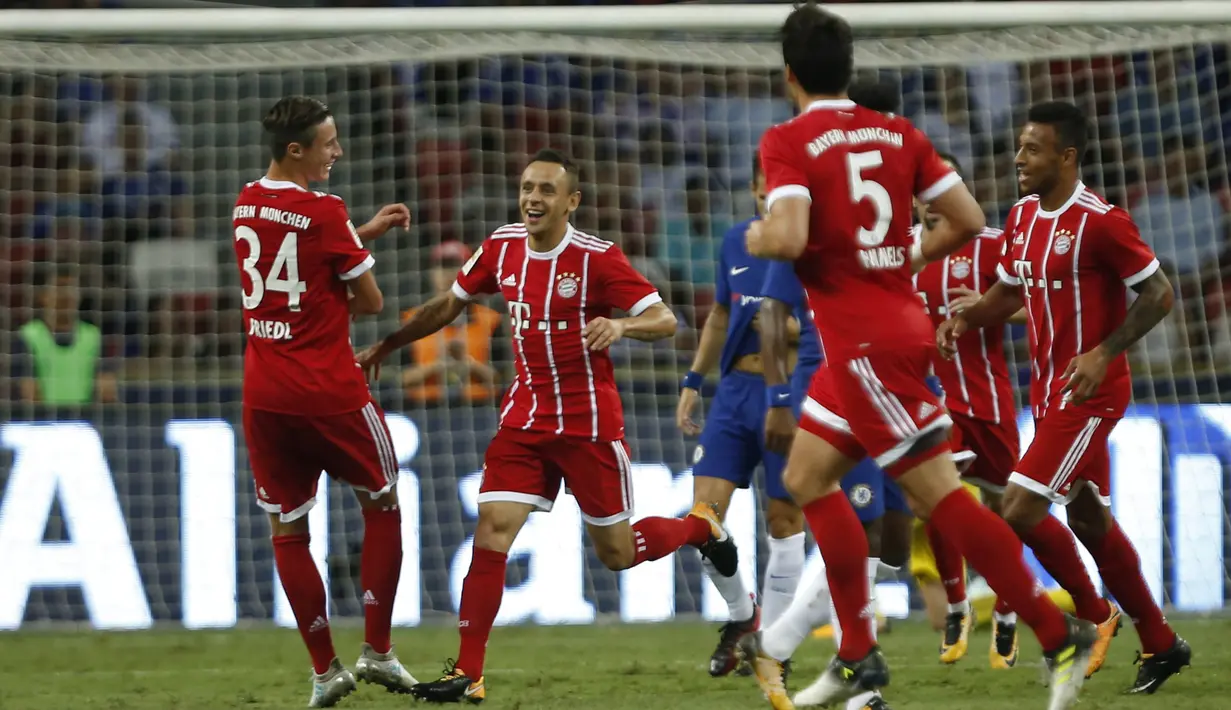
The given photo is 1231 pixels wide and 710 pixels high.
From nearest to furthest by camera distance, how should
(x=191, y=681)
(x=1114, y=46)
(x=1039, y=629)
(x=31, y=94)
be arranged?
(x=1039, y=629), (x=191, y=681), (x=1114, y=46), (x=31, y=94)

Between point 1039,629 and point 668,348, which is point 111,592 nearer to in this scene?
point 668,348

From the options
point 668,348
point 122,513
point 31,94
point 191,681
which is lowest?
point 191,681

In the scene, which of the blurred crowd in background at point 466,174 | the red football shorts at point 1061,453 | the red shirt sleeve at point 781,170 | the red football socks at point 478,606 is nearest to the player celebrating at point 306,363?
the red football socks at point 478,606

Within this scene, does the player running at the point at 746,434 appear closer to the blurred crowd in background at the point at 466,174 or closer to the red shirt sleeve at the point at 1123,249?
the red shirt sleeve at the point at 1123,249

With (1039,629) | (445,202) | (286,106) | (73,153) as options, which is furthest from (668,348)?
(1039,629)

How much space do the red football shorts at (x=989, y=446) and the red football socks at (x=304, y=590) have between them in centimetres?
283

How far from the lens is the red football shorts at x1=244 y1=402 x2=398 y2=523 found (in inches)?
242

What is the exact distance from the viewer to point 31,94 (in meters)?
10.1

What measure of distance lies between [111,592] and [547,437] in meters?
4.34

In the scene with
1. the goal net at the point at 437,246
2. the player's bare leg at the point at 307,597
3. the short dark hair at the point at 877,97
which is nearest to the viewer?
the player's bare leg at the point at 307,597

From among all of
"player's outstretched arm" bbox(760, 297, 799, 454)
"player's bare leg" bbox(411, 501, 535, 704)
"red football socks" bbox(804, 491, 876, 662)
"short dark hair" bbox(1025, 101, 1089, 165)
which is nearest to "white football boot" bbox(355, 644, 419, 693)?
"player's bare leg" bbox(411, 501, 535, 704)

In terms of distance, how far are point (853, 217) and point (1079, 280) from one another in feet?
5.23

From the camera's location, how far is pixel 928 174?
4.93 meters

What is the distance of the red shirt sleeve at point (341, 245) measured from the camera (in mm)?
6059
